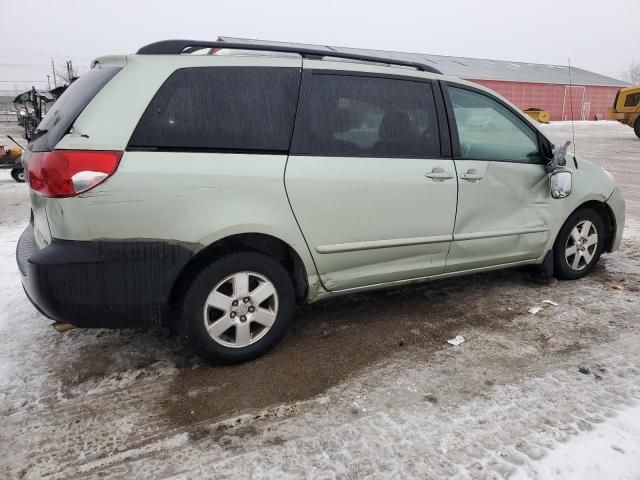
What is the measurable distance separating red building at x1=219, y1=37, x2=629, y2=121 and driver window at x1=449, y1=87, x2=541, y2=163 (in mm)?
32657

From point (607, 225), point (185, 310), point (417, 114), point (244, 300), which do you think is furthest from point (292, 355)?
point (607, 225)

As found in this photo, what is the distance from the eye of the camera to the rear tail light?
2.36m

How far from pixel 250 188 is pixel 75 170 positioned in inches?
34.0

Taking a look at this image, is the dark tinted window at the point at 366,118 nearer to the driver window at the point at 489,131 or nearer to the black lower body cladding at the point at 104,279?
the driver window at the point at 489,131

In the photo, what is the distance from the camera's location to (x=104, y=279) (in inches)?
97.8

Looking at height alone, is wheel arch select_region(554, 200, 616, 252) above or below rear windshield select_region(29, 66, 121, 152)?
below

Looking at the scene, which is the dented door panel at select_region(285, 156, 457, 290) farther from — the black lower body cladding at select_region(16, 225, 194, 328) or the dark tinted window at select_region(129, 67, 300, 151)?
the black lower body cladding at select_region(16, 225, 194, 328)

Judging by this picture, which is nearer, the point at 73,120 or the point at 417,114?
the point at 73,120

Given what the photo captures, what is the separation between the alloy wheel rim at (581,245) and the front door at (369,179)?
58.7 inches

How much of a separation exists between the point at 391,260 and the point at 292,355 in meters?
0.90

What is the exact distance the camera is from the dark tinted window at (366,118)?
296 cm

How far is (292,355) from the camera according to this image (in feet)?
10.1

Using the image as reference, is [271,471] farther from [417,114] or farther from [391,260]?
[417,114]

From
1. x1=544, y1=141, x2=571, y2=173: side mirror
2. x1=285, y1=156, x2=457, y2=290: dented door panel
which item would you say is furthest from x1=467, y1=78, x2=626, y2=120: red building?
x1=285, y1=156, x2=457, y2=290: dented door panel
